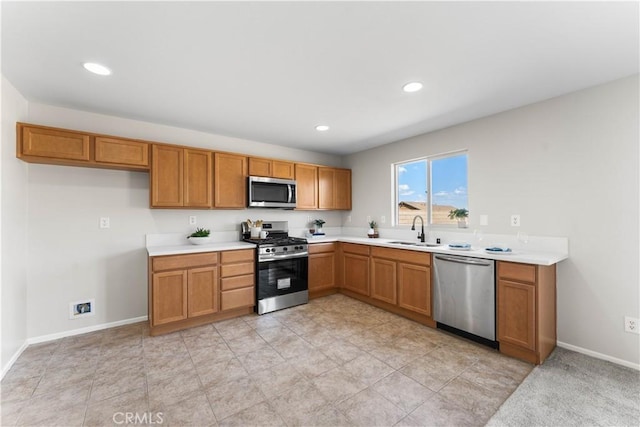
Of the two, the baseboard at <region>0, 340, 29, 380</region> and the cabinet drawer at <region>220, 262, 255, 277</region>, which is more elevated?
the cabinet drawer at <region>220, 262, 255, 277</region>

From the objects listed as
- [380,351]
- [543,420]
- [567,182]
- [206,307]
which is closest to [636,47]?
[567,182]

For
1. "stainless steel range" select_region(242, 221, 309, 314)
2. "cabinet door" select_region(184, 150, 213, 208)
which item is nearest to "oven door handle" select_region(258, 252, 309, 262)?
"stainless steel range" select_region(242, 221, 309, 314)

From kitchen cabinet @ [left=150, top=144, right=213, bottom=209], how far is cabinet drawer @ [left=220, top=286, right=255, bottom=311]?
1.13 m

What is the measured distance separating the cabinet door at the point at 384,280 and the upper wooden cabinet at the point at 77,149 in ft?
10.0

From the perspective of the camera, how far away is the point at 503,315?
8.05 ft

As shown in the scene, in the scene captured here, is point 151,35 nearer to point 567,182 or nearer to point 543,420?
point 543,420

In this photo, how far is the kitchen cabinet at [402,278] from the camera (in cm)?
310

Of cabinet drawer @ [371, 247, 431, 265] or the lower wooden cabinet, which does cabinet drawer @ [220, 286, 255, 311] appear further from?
cabinet drawer @ [371, 247, 431, 265]

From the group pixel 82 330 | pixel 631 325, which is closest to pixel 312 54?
pixel 631 325

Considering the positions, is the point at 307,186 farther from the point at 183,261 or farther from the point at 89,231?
the point at 89,231

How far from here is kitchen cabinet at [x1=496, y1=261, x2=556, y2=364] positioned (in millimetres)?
2273

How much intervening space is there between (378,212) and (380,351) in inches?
95.0

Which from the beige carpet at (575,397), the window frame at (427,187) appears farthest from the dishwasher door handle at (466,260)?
the beige carpet at (575,397)

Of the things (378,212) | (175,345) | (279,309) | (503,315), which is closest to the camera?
(503,315)
